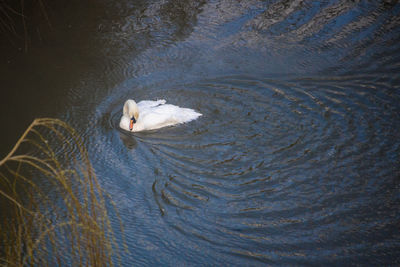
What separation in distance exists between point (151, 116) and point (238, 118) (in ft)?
4.05

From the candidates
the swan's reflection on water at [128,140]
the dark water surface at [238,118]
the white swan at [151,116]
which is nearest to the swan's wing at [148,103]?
the white swan at [151,116]

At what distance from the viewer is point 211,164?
5.29 meters

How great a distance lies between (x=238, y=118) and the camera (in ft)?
19.9

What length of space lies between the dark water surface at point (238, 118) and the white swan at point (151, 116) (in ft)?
0.43

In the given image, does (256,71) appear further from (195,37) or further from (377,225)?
(377,225)

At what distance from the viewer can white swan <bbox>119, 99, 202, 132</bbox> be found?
237 inches

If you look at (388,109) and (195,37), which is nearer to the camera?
(388,109)

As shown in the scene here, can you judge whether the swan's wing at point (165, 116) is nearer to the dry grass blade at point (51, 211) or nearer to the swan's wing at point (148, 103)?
the swan's wing at point (148, 103)

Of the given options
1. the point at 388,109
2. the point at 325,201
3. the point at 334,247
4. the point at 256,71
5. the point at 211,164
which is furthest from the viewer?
the point at 256,71

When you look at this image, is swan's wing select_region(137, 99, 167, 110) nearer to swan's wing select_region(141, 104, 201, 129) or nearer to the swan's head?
swan's wing select_region(141, 104, 201, 129)

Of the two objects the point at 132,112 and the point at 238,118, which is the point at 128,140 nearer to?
the point at 132,112

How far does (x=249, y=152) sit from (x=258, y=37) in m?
3.20

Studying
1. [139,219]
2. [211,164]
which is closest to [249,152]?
[211,164]

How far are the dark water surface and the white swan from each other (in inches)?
5.2
